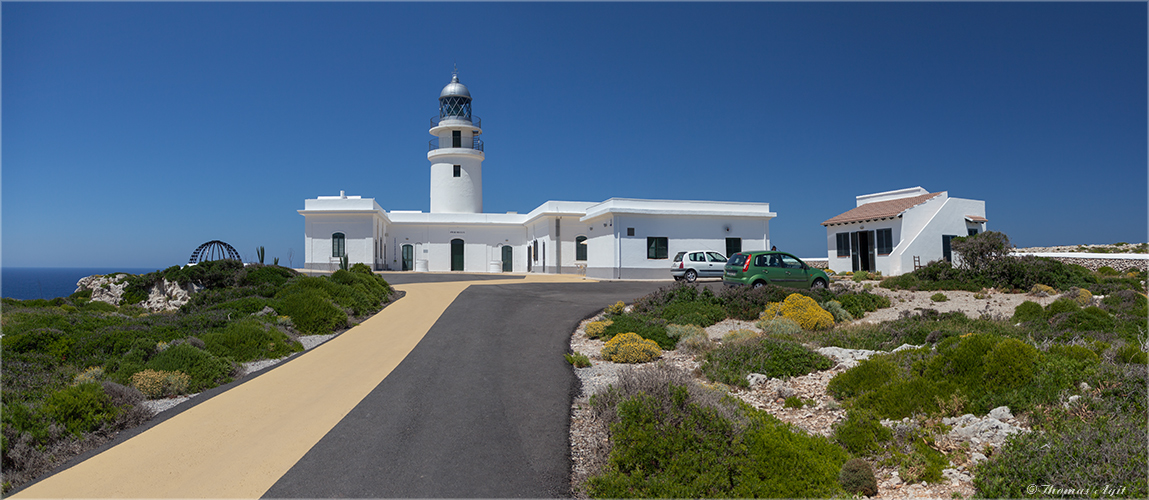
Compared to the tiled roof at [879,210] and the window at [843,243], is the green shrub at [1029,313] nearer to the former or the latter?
the tiled roof at [879,210]

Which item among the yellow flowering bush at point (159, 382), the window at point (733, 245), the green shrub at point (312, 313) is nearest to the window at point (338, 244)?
the green shrub at point (312, 313)

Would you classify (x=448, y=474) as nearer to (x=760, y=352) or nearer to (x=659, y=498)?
(x=659, y=498)

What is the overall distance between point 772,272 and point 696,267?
521cm

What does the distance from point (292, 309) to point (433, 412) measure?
712 cm

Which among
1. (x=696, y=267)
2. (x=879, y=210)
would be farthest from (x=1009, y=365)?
(x=879, y=210)

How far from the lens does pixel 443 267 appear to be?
3219cm

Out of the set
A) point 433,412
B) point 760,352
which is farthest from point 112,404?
point 760,352

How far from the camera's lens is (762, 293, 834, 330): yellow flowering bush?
11.1 meters

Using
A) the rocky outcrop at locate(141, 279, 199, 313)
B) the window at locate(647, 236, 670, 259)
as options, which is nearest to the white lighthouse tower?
the window at locate(647, 236, 670, 259)

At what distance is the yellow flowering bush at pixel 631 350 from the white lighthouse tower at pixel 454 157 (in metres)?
25.6

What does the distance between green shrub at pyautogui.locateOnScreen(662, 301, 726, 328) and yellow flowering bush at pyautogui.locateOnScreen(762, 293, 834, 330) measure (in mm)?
1012

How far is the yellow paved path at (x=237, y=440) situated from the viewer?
4.27 m

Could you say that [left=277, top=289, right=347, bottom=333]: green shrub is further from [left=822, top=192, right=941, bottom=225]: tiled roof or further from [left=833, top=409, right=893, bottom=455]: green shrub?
[left=822, top=192, right=941, bottom=225]: tiled roof

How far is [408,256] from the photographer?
107 ft
